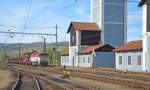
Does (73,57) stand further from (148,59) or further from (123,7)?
(148,59)

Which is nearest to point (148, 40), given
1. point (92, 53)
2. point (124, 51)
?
point (124, 51)

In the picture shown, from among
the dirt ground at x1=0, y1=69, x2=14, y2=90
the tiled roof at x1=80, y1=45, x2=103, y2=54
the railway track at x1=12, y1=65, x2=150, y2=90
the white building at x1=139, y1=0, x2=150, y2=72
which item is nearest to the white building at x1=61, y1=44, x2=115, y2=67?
the tiled roof at x1=80, y1=45, x2=103, y2=54

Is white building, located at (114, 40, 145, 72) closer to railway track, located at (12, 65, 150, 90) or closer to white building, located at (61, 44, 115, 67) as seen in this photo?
white building, located at (61, 44, 115, 67)

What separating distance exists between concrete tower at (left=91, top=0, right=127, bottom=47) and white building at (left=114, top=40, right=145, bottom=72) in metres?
18.9

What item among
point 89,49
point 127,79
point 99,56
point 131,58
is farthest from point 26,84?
point 89,49

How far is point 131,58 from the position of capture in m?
54.4

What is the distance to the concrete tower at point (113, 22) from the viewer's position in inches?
3068

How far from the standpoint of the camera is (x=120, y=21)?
259ft

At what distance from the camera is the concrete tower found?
256ft

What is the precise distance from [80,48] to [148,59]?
31245mm

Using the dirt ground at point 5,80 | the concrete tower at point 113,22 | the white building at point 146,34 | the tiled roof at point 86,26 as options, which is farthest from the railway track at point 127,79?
the tiled roof at point 86,26

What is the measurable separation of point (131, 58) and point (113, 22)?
82.7ft

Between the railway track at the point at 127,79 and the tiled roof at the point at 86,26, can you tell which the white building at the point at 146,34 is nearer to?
the railway track at the point at 127,79

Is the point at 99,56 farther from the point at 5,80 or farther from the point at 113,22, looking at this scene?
the point at 5,80
